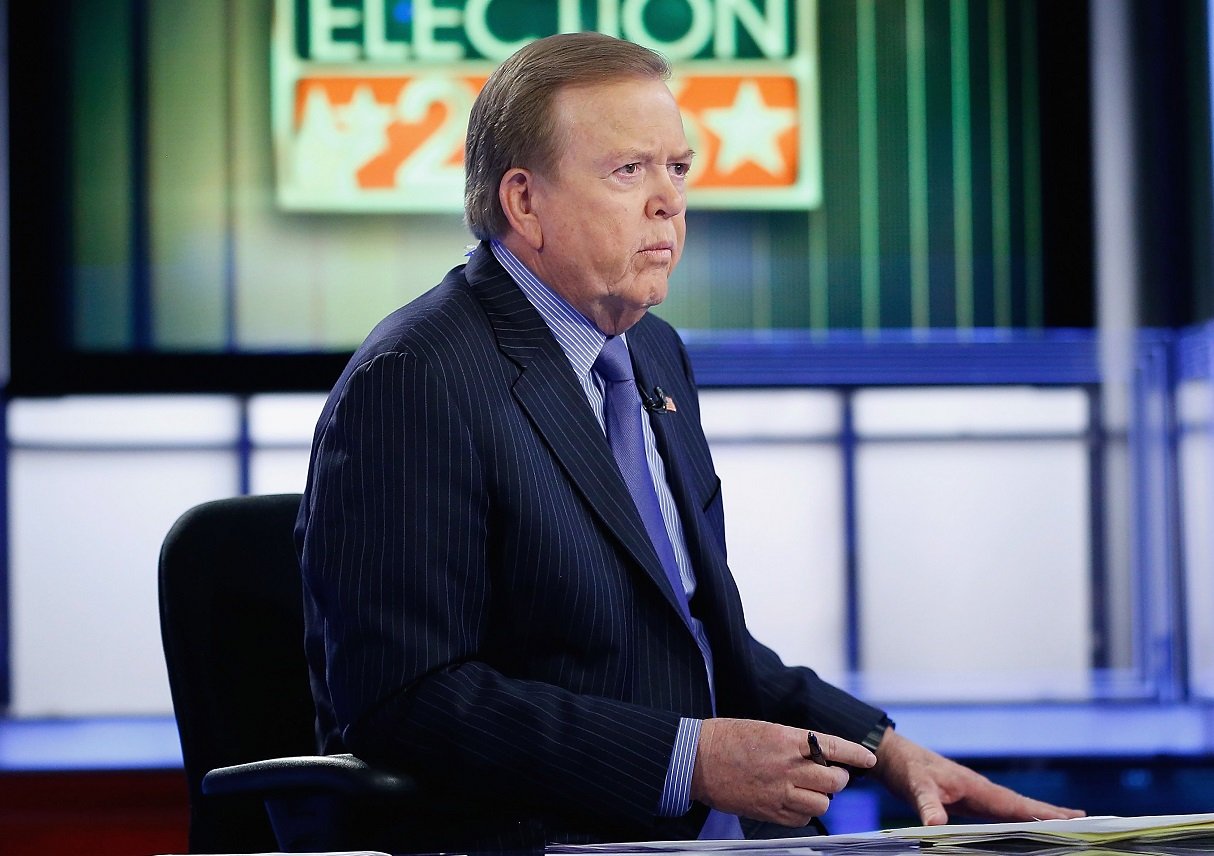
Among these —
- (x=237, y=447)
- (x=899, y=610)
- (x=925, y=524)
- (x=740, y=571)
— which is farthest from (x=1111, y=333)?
(x=237, y=447)

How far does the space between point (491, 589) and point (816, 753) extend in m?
0.35

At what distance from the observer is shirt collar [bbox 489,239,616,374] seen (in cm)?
146

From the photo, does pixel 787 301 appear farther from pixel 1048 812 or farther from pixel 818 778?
pixel 818 778

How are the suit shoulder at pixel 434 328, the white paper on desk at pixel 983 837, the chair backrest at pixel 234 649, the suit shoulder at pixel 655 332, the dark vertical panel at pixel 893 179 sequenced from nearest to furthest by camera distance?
the white paper on desk at pixel 983 837 < the suit shoulder at pixel 434 328 < the chair backrest at pixel 234 649 < the suit shoulder at pixel 655 332 < the dark vertical panel at pixel 893 179

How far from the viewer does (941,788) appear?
1.47m

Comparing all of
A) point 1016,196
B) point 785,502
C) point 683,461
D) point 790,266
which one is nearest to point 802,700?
point 683,461

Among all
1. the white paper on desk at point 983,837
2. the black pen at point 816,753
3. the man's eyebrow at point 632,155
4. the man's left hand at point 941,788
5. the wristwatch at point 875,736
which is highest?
the man's eyebrow at point 632,155

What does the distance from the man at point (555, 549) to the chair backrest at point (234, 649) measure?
0.59 feet

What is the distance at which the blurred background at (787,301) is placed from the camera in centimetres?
328

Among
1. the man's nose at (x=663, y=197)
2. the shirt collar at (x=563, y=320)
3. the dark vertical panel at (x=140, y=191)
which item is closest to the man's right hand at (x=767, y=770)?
the shirt collar at (x=563, y=320)

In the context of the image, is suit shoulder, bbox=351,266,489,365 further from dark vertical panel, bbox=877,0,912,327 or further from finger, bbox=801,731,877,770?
dark vertical panel, bbox=877,0,912,327

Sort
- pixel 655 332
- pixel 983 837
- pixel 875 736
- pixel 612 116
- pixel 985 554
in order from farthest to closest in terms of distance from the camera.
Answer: pixel 985 554
pixel 655 332
pixel 875 736
pixel 612 116
pixel 983 837

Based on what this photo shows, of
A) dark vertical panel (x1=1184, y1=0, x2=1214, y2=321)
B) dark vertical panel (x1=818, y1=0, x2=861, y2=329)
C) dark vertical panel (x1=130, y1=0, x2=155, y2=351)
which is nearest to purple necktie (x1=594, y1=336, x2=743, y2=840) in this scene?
dark vertical panel (x1=818, y1=0, x2=861, y2=329)

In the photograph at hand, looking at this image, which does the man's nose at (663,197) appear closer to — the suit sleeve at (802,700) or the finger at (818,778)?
the suit sleeve at (802,700)
